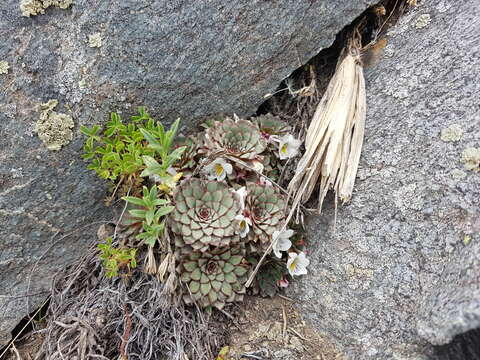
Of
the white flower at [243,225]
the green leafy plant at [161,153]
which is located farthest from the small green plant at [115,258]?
the white flower at [243,225]

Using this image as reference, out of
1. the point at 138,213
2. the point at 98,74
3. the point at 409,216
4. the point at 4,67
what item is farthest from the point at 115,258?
the point at 409,216

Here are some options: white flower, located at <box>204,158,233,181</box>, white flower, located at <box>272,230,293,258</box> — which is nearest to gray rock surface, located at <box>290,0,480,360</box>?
white flower, located at <box>272,230,293,258</box>

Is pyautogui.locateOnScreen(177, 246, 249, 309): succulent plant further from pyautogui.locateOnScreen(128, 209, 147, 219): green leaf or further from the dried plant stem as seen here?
the dried plant stem

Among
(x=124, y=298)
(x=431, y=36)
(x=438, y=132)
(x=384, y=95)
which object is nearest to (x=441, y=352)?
(x=438, y=132)

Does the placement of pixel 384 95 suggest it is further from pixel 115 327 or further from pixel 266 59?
pixel 115 327

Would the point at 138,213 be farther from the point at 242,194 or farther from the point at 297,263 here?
the point at 297,263
